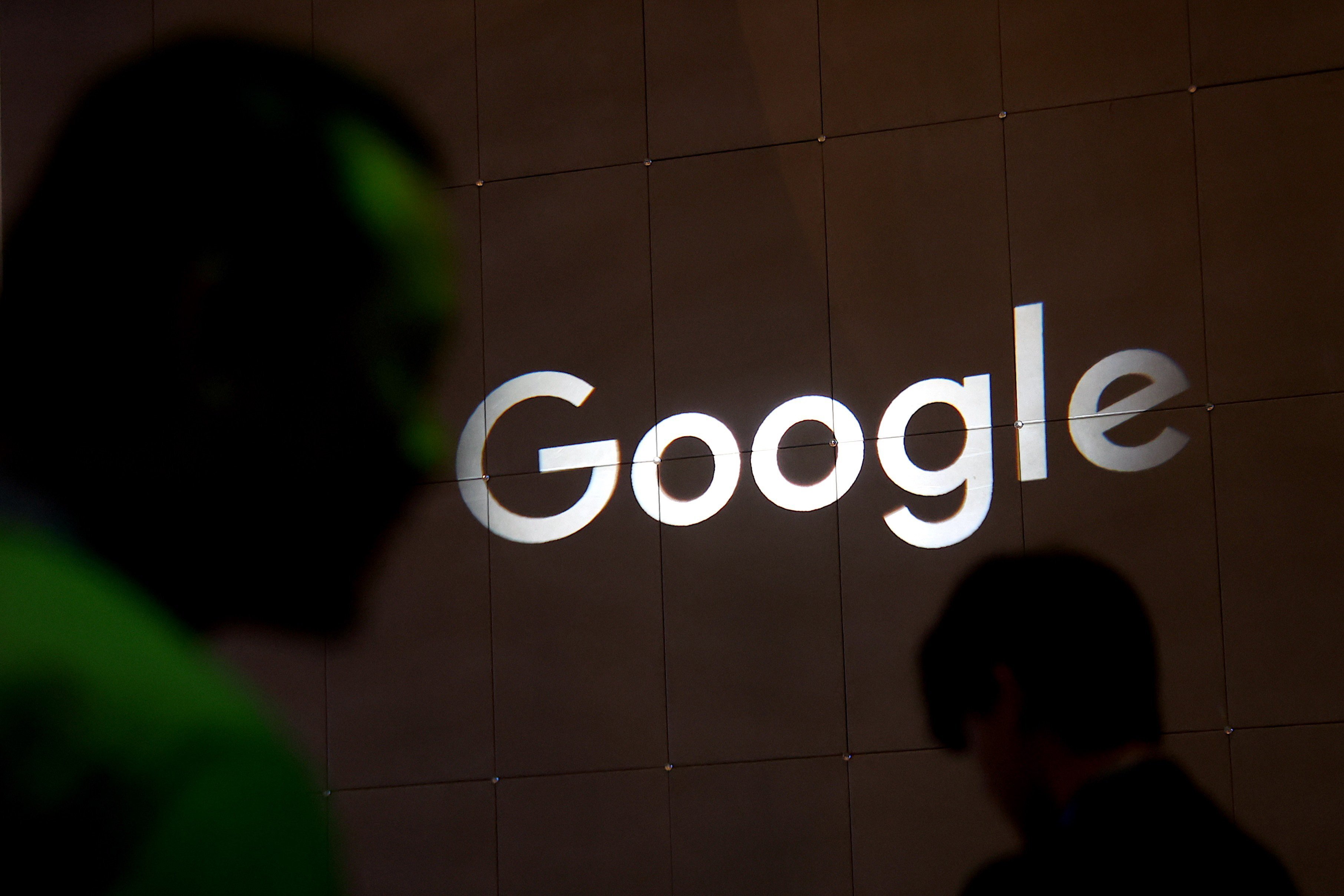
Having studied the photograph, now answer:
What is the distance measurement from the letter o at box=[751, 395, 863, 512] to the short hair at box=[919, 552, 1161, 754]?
1.45 feet

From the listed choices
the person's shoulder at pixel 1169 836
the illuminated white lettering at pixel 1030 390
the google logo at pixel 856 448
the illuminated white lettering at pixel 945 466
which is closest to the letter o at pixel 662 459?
the google logo at pixel 856 448

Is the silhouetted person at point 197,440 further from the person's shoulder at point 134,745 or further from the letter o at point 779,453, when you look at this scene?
the letter o at point 779,453

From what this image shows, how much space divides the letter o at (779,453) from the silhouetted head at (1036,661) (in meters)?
0.44

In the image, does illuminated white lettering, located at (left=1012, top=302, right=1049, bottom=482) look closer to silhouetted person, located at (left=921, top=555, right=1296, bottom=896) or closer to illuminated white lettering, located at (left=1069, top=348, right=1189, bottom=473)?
illuminated white lettering, located at (left=1069, top=348, right=1189, bottom=473)

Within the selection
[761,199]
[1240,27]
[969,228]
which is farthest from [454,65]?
[1240,27]

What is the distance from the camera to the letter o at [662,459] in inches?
140

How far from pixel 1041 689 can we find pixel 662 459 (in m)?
1.22

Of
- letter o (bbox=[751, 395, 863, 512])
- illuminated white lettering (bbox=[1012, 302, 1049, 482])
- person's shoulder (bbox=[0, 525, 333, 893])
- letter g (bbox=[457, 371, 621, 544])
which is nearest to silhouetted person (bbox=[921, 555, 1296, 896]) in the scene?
illuminated white lettering (bbox=[1012, 302, 1049, 482])

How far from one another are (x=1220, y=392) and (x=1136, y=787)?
56.1 inches

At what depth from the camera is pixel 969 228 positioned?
3.45 m

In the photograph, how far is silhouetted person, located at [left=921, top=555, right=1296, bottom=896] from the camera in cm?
280

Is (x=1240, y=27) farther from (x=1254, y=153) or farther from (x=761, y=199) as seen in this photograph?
(x=761, y=199)

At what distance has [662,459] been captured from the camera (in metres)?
3.62

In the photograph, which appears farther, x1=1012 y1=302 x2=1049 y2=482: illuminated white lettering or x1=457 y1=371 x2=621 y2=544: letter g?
x1=457 y1=371 x2=621 y2=544: letter g
